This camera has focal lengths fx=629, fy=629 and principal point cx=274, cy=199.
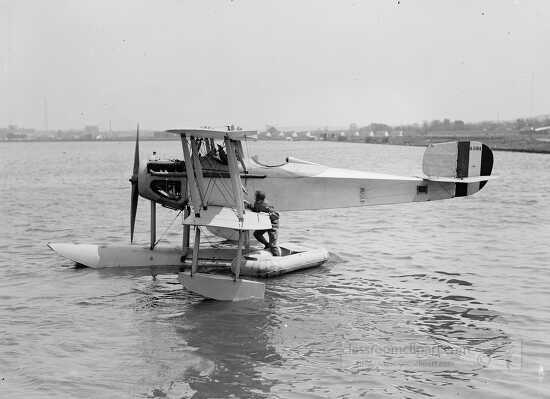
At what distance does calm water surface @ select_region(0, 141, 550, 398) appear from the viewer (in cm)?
A: 772

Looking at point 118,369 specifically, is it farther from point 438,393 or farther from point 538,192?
point 538,192

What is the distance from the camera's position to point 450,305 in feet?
36.4

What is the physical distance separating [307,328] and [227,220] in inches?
92.7

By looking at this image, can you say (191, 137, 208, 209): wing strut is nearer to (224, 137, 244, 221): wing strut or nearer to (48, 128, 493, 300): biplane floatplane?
(224, 137, 244, 221): wing strut

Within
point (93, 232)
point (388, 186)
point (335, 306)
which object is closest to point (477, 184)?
point (388, 186)

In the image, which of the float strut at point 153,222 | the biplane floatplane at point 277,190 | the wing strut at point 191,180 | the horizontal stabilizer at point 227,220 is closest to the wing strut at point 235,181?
the horizontal stabilizer at point 227,220

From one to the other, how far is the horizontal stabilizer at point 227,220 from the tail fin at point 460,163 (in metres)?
4.53

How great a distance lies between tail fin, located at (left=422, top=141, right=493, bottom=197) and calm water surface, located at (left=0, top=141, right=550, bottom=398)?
2.07 meters

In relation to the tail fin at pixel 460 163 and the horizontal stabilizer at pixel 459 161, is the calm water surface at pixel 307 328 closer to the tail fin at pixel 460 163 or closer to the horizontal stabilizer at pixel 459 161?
the tail fin at pixel 460 163

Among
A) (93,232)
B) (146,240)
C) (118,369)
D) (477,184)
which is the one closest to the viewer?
(118,369)

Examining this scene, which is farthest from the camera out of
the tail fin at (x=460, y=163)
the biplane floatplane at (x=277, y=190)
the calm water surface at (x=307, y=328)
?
the tail fin at (x=460, y=163)

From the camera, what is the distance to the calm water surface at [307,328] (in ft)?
25.3

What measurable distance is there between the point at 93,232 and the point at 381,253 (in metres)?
9.23

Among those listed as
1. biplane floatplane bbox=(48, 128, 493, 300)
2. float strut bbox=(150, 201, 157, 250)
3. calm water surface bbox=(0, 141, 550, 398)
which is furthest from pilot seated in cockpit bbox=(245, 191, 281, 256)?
float strut bbox=(150, 201, 157, 250)
